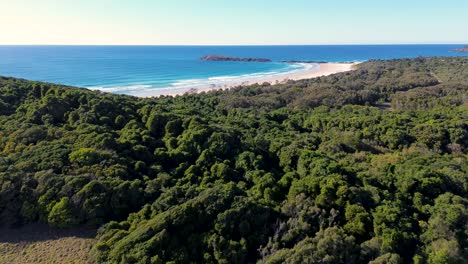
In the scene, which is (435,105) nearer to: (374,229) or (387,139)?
(387,139)

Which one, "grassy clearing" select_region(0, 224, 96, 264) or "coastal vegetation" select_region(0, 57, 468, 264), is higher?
"coastal vegetation" select_region(0, 57, 468, 264)

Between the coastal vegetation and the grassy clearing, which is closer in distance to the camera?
the coastal vegetation

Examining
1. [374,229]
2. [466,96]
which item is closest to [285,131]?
[374,229]

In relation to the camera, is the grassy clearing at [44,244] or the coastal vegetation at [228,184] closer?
the coastal vegetation at [228,184]

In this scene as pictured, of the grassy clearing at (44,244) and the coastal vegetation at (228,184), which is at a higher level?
the coastal vegetation at (228,184)
